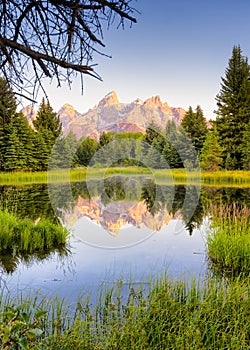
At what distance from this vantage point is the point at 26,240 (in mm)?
7848

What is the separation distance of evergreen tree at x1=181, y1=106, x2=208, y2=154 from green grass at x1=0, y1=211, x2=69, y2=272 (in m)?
27.1

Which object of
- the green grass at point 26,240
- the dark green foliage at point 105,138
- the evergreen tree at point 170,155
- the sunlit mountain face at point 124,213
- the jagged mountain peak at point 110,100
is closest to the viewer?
the green grass at point 26,240

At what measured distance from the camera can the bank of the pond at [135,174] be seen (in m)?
27.2

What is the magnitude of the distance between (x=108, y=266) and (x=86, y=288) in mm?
1576

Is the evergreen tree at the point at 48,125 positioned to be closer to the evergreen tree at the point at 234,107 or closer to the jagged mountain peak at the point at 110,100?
the evergreen tree at the point at 234,107

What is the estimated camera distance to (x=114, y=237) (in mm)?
11109

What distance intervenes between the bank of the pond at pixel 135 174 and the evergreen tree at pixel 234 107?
13.2 ft

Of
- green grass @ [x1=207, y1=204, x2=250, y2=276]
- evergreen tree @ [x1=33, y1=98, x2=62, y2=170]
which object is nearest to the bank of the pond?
evergreen tree @ [x1=33, y1=98, x2=62, y2=170]

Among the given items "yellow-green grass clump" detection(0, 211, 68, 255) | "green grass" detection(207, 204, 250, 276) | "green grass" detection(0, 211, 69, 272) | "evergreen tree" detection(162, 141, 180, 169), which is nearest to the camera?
"green grass" detection(207, 204, 250, 276)

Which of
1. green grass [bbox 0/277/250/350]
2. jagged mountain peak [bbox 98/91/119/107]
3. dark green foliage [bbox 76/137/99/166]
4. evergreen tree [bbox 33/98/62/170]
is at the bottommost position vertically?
green grass [bbox 0/277/250/350]

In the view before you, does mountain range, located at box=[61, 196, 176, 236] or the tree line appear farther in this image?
the tree line

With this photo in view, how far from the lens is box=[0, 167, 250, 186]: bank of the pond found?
89.4 feet

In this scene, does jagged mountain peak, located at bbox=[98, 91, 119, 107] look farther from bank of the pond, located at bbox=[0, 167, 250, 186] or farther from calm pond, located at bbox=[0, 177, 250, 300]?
bank of the pond, located at bbox=[0, 167, 250, 186]

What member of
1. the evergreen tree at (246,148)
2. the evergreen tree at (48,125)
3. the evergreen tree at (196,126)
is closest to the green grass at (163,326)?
the evergreen tree at (246,148)
